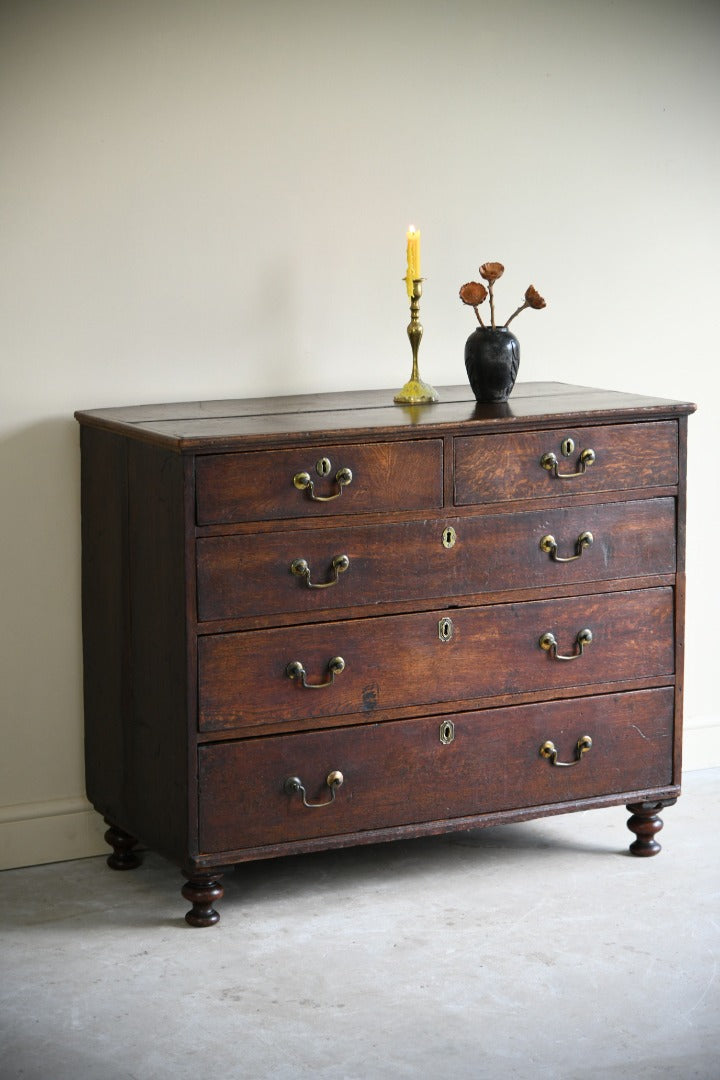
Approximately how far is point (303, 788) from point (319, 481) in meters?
0.60

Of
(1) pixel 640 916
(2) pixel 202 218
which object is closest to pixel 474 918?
(1) pixel 640 916

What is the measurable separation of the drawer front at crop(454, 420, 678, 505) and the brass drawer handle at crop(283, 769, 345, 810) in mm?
591

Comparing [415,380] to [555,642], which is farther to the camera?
[415,380]

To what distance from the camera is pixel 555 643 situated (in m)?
3.24

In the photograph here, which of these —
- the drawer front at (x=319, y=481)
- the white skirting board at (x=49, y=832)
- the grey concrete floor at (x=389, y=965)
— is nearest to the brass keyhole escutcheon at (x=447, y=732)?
the grey concrete floor at (x=389, y=965)

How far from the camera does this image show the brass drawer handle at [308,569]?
9.75 ft

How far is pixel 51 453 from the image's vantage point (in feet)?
10.9

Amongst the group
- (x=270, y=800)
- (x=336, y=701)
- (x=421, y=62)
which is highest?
(x=421, y=62)

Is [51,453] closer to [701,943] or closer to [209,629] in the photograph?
[209,629]

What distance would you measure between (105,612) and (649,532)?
1.16m

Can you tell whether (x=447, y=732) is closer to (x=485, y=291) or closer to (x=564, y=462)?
(x=564, y=462)

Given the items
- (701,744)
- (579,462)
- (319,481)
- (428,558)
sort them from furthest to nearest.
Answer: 1. (701,744)
2. (579,462)
3. (428,558)
4. (319,481)

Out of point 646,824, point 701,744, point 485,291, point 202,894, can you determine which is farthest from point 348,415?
point 701,744

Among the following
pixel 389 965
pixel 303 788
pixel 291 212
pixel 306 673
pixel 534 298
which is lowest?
pixel 389 965
